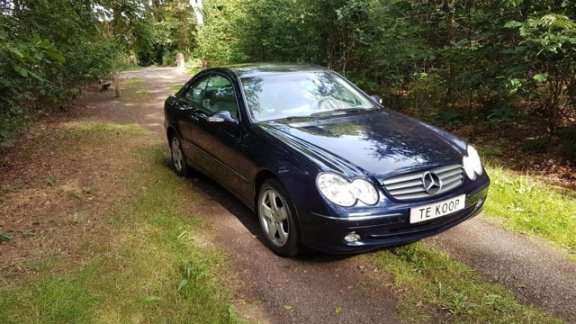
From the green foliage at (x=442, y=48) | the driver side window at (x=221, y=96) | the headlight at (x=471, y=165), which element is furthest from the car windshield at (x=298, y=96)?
the green foliage at (x=442, y=48)

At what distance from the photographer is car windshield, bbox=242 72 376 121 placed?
14.5ft

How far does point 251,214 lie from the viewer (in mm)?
4734

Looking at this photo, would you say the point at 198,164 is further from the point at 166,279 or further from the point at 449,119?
the point at 449,119

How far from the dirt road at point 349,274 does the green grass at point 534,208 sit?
22cm

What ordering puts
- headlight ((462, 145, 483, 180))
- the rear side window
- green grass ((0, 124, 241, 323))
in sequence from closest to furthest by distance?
1. green grass ((0, 124, 241, 323))
2. headlight ((462, 145, 483, 180))
3. the rear side window

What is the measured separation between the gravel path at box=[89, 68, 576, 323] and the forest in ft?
7.50

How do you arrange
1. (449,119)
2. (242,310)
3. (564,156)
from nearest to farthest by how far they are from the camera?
1. (242,310)
2. (564,156)
3. (449,119)

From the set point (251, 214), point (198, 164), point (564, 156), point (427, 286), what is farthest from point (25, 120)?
point (564, 156)

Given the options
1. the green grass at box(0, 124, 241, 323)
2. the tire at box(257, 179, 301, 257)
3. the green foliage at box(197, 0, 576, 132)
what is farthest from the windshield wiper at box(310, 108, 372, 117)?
the green foliage at box(197, 0, 576, 132)

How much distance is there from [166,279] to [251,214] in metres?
1.46

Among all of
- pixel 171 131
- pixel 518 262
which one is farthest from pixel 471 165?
pixel 171 131

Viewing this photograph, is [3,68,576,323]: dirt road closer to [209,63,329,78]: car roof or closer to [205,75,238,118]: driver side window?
[205,75,238,118]: driver side window

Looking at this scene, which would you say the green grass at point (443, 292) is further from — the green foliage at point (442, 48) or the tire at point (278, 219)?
the green foliage at point (442, 48)

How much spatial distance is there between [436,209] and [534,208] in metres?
1.95
